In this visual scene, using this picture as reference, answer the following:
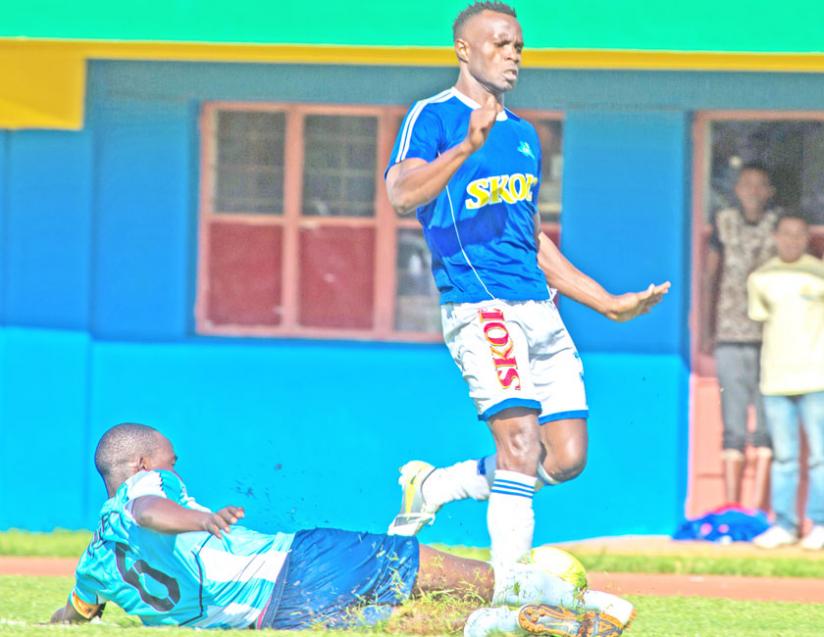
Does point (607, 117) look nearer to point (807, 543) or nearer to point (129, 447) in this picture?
point (807, 543)

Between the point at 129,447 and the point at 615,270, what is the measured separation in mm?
4443

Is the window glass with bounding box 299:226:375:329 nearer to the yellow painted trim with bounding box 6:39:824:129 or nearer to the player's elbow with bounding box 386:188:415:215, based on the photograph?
the yellow painted trim with bounding box 6:39:824:129

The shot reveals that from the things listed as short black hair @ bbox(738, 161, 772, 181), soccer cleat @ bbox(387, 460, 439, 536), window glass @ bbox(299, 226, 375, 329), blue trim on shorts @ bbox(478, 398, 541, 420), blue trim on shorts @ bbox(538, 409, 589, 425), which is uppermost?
short black hair @ bbox(738, 161, 772, 181)

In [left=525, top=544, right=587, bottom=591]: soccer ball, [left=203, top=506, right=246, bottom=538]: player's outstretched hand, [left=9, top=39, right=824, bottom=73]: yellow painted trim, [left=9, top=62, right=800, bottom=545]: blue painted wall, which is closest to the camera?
[left=203, top=506, right=246, bottom=538]: player's outstretched hand

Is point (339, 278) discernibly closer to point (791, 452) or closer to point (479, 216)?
point (791, 452)

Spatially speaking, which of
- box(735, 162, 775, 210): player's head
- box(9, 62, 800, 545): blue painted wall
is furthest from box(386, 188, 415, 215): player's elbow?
box(735, 162, 775, 210): player's head

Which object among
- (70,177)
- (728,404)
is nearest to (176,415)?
(70,177)

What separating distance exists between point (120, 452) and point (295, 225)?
4361mm

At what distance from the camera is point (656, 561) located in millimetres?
9250

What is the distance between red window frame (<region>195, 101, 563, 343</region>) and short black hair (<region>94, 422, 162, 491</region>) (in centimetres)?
416

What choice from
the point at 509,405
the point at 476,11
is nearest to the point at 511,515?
the point at 509,405

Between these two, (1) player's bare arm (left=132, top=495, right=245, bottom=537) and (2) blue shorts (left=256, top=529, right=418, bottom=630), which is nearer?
(1) player's bare arm (left=132, top=495, right=245, bottom=537)

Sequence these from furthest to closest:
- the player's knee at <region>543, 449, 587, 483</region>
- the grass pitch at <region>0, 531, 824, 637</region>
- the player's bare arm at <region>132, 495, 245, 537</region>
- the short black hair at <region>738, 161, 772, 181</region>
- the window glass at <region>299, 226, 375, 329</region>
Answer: the window glass at <region>299, 226, 375, 329</region>
the short black hair at <region>738, 161, 772, 181</region>
the player's knee at <region>543, 449, 587, 483</region>
the grass pitch at <region>0, 531, 824, 637</region>
the player's bare arm at <region>132, 495, 245, 537</region>

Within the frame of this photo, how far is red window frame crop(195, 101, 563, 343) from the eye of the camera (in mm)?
10047
